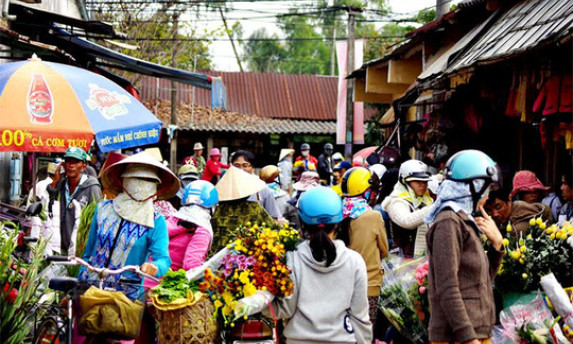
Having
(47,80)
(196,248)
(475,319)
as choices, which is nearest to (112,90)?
(47,80)

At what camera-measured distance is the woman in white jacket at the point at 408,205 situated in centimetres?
808

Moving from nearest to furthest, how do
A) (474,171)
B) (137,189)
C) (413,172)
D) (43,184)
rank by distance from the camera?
(474,171)
(137,189)
(413,172)
(43,184)

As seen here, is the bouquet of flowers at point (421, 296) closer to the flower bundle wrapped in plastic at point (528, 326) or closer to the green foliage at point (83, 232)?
the flower bundle wrapped in plastic at point (528, 326)

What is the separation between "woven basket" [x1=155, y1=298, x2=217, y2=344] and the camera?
5.36 m

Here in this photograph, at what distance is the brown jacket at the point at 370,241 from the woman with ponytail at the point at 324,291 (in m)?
2.48

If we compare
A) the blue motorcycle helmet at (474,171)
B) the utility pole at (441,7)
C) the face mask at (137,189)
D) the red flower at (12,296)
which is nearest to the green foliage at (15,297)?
the red flower at (12,296)

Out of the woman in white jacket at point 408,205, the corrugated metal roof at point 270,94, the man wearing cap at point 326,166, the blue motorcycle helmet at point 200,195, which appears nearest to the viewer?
the blue motorcycle helmet at point 200,195

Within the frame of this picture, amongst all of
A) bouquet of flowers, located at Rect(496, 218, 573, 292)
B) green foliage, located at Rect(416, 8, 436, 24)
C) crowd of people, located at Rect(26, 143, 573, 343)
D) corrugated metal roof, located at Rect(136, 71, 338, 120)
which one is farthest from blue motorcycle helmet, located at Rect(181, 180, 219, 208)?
corrugated metal roof, located at Rect(136, 71, 338, 120)

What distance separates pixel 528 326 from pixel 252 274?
1.93 m

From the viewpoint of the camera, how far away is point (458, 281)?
4.88 m

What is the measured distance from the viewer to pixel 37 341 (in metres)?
5.44

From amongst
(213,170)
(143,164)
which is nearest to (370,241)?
(143,164)

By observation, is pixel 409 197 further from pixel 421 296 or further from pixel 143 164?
pixel 143 164

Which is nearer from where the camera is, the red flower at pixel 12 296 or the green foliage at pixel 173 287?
the green foliage at pixel 173 287
